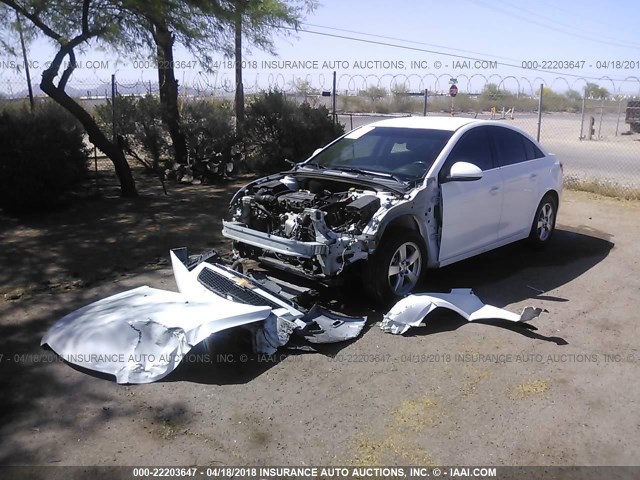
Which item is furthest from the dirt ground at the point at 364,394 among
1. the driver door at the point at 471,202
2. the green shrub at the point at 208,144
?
the green shrub at the point at 208,144

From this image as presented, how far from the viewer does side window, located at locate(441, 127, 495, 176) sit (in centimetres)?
616

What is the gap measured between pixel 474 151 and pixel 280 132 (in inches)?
274

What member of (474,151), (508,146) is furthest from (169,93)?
(474,151)

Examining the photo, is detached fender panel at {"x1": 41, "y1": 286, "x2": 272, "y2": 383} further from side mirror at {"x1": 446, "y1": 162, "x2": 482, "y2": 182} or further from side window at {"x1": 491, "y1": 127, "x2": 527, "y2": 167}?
side window at {"x1": 491, "y1": 127, "x2": 527, "y2": 167}

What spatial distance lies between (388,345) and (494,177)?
274 centimetres

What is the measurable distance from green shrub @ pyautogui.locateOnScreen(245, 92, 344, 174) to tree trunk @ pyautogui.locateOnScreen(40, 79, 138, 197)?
3.09 meters

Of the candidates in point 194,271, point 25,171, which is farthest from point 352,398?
point 25,171

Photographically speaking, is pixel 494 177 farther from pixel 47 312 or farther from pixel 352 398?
pixel 47 312

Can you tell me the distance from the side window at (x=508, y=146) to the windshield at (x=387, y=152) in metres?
0.84

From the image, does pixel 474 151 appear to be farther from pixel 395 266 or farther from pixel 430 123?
pixel 395 266

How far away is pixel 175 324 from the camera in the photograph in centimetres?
444

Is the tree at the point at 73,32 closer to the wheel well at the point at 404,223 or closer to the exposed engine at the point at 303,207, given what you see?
the exposed engine at the point at 303,207

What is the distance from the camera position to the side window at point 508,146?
6.85 m

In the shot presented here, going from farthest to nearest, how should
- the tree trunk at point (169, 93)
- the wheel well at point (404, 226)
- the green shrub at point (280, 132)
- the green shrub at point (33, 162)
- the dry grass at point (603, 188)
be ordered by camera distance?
the green shrub at point (280, 132)
the tree trunk at point (169, 93)
the dry grass at point (603, 188)
the green shrub at point (33, 162)
the wheel well at point (404, 226)
